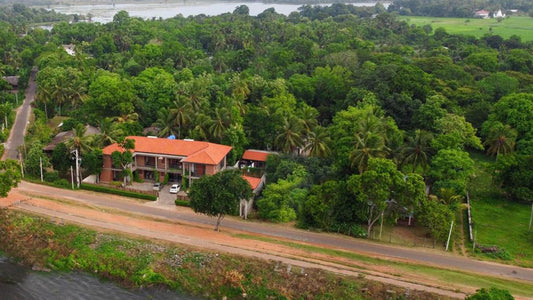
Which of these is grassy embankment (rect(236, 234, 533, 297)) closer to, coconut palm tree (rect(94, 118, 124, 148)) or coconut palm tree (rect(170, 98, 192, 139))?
coconut palm tree (rect(94, 118, 124, 148))

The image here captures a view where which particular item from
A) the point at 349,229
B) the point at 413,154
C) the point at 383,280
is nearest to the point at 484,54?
the point at 413,154

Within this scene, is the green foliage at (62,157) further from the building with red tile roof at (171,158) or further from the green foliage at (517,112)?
the green foliage at (517,112)

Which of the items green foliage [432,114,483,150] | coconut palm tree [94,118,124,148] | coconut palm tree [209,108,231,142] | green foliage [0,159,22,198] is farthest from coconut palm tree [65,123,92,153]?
green foliage [432,114,483,150]

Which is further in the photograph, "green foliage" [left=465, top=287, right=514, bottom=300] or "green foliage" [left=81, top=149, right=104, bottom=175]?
"green foliage" [left=81, top=149, right=104, bottom=175]

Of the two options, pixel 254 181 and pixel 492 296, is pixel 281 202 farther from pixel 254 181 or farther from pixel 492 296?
pixel 492 296

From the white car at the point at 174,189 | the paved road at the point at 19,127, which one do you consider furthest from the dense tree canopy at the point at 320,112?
the white car at the point at 174,189

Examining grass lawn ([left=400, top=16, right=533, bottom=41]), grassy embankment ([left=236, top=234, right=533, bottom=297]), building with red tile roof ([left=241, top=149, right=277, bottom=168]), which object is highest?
grass lawn ([left=400, top=16, right=533, bottom=41])
